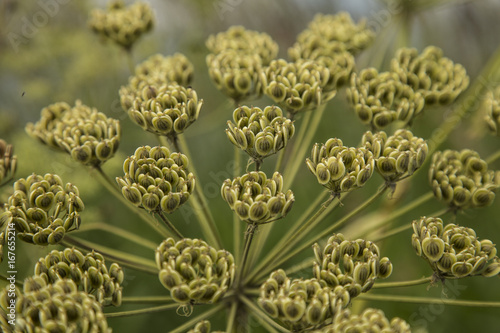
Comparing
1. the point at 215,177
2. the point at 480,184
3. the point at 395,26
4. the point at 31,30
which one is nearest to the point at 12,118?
the point at 31,30

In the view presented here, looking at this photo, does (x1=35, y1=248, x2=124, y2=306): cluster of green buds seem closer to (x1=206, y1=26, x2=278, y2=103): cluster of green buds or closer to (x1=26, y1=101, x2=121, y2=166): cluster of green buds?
(x1=26, y1=101, x2=121, y2=166): cluster of green buds

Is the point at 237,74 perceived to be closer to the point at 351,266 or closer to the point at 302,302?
the point at 351,266

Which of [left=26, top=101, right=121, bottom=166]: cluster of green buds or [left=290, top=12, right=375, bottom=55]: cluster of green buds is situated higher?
[left=290, top=12, right=375, bottom=55]: cluster of green buds

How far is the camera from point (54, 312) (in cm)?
155

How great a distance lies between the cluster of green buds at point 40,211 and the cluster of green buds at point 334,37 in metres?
1.46

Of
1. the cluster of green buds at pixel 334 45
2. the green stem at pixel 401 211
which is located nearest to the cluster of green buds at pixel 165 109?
the cluster of green buds at pixel 334 45

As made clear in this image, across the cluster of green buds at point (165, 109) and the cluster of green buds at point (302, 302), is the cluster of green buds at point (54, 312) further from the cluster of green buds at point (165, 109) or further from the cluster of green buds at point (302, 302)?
the cluster of green buds at point (165, 109)

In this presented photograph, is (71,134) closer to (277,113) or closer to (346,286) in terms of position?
(277,113)

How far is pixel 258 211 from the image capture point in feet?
5.95

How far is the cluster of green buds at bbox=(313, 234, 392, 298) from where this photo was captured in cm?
178

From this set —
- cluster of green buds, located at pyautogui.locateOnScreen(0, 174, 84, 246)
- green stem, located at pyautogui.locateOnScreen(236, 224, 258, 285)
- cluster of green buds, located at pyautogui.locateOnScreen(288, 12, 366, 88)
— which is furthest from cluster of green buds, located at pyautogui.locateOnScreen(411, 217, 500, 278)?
cluster of green buds, located at pyautogui.locateOnScreen(0, 174, 84, 246)

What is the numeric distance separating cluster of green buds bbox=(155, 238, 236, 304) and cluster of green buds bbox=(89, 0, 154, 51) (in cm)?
166

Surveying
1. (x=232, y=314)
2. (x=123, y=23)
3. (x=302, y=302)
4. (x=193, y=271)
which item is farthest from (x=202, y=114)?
(x=302, y=302)

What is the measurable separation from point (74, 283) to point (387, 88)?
1.63m
